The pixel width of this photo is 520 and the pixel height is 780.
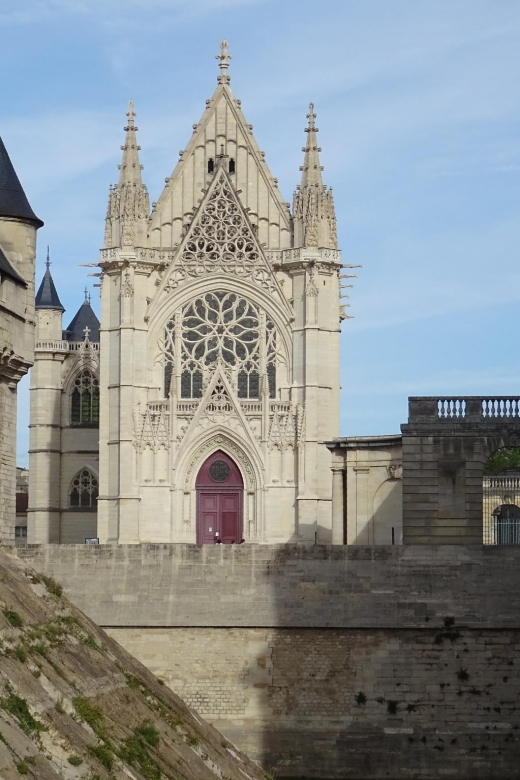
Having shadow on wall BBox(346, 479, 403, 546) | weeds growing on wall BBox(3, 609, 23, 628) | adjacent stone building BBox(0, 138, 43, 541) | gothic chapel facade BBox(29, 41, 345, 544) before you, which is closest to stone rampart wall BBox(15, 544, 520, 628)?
adjacent stone building BBox(0, 138, 43, 541)

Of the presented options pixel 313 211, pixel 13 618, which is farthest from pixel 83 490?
pixel 13 618

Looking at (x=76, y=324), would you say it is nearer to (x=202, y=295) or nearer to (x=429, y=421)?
(x=202, y=295)

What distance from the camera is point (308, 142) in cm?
5456

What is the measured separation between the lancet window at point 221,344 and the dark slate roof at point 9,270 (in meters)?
22.1

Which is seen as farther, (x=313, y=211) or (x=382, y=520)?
(x=313, y=211)

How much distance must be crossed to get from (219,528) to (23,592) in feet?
83.9

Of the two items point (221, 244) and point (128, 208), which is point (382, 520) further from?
point (128, 208)

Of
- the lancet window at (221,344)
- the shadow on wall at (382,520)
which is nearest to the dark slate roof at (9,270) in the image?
the shadow on wall at (382,520)

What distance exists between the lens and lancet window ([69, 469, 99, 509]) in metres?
60.2

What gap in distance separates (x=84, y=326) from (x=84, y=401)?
12.8 ft

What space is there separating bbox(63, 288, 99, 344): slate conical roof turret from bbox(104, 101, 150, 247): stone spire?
7.78 meters

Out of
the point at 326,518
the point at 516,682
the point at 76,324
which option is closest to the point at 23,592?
the point at 516,682

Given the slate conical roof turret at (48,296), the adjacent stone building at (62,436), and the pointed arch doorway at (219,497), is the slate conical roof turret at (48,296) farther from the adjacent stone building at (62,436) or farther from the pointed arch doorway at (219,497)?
the pointed arch doorway at (219,497)

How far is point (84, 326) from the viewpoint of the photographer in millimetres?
64500
